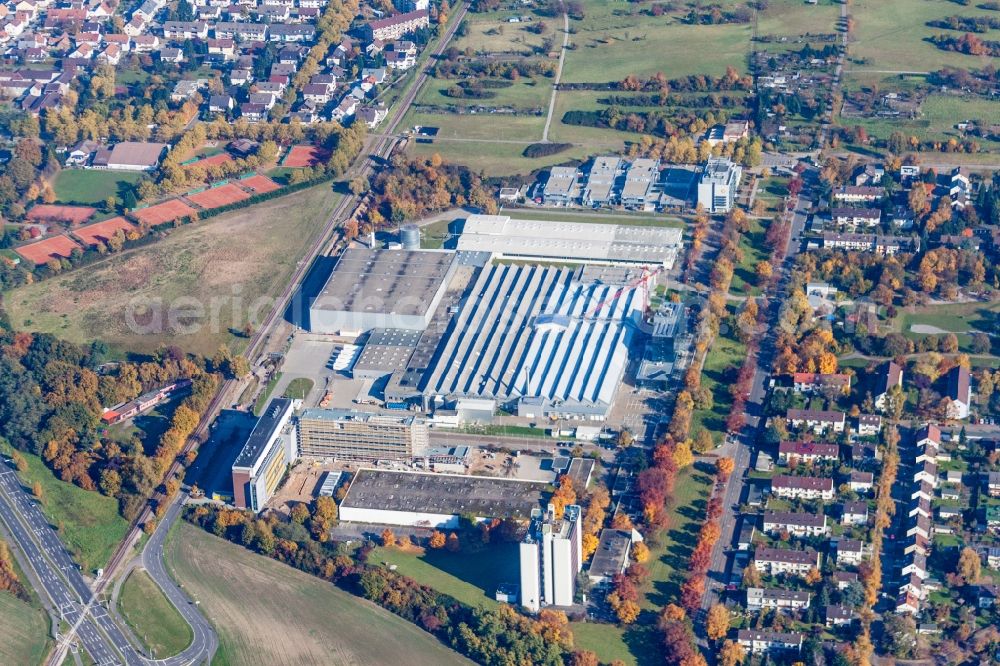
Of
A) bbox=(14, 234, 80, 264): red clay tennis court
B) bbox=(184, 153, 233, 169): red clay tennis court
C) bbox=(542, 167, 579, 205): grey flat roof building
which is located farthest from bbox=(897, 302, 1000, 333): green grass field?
bbox=(14, 234, 80, 264): red clay tennis court

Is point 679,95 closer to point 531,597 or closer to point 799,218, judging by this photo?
point 799,218

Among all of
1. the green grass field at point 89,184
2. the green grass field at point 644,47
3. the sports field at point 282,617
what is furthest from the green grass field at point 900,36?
the sports field at point 282,617

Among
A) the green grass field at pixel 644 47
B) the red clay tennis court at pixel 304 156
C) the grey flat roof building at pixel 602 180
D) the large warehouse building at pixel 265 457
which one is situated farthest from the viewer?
the green grass field at pixel 644 47

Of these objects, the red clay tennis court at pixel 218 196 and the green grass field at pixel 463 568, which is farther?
the red clay tennis court at pixel 218 196

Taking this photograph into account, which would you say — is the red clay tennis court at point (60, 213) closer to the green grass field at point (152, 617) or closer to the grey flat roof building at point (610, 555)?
the green grass field at point (152, 617)

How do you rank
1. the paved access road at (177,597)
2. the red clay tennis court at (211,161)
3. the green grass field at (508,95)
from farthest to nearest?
the green grass field at (508,95) → the red clay tennis court at (211,161) → the paved access road at (177,597)

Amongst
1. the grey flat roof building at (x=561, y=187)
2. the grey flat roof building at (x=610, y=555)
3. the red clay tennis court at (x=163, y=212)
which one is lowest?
the red clay tennis court at (x=163, y=212)

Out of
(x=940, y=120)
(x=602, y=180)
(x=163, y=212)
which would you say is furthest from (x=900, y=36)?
(x=163, y=212)
